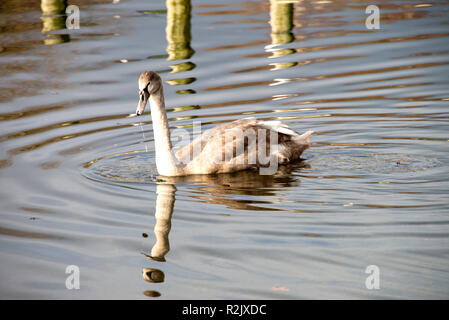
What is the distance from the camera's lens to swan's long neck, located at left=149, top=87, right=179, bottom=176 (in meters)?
10.7

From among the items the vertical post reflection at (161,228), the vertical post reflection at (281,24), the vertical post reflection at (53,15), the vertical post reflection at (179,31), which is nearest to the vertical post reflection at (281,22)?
the vertical post reflection at (281,24)

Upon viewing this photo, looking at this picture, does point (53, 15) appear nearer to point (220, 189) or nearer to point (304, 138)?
point (304, 138)

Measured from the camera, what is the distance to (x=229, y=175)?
10.9m

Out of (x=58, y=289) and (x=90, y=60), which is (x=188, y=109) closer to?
(x=90, y=60)

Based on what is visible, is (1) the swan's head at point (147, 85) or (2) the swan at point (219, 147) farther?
(2) the swan at point (219, 147)

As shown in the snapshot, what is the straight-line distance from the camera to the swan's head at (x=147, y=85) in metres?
10.6

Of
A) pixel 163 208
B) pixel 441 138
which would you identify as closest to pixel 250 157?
pixel 163 208

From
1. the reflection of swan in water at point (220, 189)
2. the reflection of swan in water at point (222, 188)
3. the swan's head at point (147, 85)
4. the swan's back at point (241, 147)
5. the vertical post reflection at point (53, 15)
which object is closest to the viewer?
the reflection of swan in water at point (220, 189)

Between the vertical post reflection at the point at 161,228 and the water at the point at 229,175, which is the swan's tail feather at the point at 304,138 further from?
the vertical post reflection at the point at 161,228

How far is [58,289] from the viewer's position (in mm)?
7430

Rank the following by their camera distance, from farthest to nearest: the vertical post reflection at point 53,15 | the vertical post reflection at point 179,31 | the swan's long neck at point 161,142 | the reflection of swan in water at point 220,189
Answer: the vertical post reflection at point 53,15 < the vertical post reflection at point 179,31 < the swan's long neck at point 161,142 < the reflection of swan in water at point 220,189

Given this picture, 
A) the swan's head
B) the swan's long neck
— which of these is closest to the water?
the swan's long neck

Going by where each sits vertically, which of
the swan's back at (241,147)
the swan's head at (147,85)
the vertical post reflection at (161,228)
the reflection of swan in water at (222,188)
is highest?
the swan's head at (147,85)

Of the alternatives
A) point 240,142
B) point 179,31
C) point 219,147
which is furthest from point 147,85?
point 179,31
